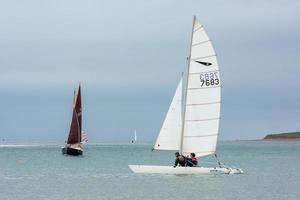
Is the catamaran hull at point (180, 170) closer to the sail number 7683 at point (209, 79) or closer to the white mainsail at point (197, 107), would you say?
the white mainsail at point (197, 107)

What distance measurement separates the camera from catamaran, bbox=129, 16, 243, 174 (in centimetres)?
5334

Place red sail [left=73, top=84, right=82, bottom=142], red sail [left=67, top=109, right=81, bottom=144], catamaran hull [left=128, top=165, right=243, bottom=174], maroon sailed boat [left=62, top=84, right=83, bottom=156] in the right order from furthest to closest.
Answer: red sail [left=67, top=109, right=81, bottom=144] < maroon sailed boat [left=62, top=84, right=83, bottom=156] < red sail [left=73, top=84, right=82, bottom=142] < catamaran hull [left=128, top=165, right=243, bottom=174]

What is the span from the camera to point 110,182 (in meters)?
56.1

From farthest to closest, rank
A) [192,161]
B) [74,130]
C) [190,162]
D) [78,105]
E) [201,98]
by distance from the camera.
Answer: [78,105] < [74,130] < [201,98] < [192,161] < [190,162]

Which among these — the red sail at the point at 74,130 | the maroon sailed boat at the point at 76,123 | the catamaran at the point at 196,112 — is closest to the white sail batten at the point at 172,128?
the catamaran at the point at 196,112

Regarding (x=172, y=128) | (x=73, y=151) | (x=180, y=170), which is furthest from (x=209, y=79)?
(x=73, y=151)

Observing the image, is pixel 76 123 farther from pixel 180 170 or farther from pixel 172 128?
pixel 180 170

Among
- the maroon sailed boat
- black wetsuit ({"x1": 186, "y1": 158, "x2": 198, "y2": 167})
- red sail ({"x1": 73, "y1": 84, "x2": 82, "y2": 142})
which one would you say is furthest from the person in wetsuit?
the maroon sailed boat

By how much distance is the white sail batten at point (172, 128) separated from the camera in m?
54.5

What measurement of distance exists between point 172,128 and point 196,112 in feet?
6.39

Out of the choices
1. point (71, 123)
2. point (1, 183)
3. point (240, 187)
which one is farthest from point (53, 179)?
point (71, 123)

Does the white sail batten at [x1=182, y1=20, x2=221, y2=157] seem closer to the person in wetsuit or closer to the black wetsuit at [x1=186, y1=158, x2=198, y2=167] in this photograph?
the person in wetsuit

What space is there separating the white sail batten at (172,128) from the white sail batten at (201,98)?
1.69 feet

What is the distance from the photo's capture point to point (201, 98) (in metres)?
54.2
